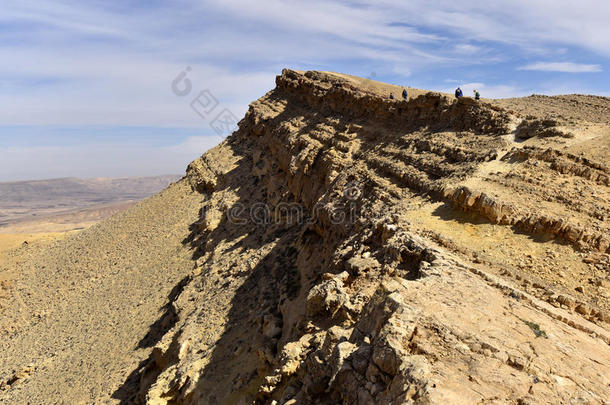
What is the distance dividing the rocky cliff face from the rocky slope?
0.04 meters

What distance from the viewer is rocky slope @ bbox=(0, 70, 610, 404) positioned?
539 cm

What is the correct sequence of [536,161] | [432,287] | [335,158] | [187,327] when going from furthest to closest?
[335,158] < [187,327] < [536,161] < [432,287]

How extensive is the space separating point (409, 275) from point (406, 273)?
0.34ft

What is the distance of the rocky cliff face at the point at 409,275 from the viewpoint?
17.5 ft

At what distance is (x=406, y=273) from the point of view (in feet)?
27.3

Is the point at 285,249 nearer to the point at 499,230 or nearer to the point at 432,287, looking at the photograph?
the point at 499,230

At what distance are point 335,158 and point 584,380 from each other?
14.9 m

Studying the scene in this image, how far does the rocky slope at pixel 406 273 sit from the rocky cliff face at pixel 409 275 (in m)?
0.04

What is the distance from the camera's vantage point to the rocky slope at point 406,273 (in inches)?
212

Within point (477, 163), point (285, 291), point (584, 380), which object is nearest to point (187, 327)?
point (285, 291)

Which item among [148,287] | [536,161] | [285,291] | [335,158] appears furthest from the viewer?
[148,287]

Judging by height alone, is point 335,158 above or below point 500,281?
above

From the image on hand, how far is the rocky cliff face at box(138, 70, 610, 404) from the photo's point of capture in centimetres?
533

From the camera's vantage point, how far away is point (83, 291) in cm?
2447
